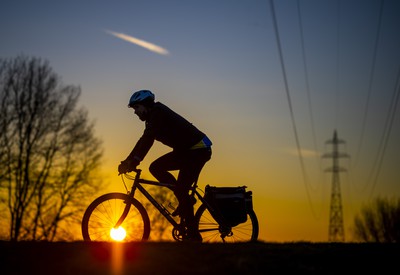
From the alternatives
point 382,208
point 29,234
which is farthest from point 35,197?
point 382,208

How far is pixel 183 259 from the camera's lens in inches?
317

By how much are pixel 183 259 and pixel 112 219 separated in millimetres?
3021

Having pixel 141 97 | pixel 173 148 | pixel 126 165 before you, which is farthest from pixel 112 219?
pixel 141 97

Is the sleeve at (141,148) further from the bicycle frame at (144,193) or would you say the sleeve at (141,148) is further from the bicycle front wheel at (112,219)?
the bicycle front wheel at (112,219)

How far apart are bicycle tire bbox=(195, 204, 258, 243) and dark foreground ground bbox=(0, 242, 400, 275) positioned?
2070 mm

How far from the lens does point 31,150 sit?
36.8m

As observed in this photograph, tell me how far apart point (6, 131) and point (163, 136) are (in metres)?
26.8

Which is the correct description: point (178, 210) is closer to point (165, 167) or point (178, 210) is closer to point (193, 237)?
point (193, 237)

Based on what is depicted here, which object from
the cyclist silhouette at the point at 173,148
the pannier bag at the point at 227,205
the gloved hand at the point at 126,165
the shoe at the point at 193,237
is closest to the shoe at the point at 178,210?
the cyclist silhouette at the point at 173,148

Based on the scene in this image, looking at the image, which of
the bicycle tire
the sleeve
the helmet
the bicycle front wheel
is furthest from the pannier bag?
the helmet

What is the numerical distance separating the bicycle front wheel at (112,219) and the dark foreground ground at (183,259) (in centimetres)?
165

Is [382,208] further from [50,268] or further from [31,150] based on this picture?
[50,268]

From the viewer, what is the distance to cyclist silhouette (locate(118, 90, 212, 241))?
10.4m

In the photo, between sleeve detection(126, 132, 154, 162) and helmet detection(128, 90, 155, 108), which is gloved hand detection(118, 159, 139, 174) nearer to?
sleeve detection(126, 132, 154, 162)
